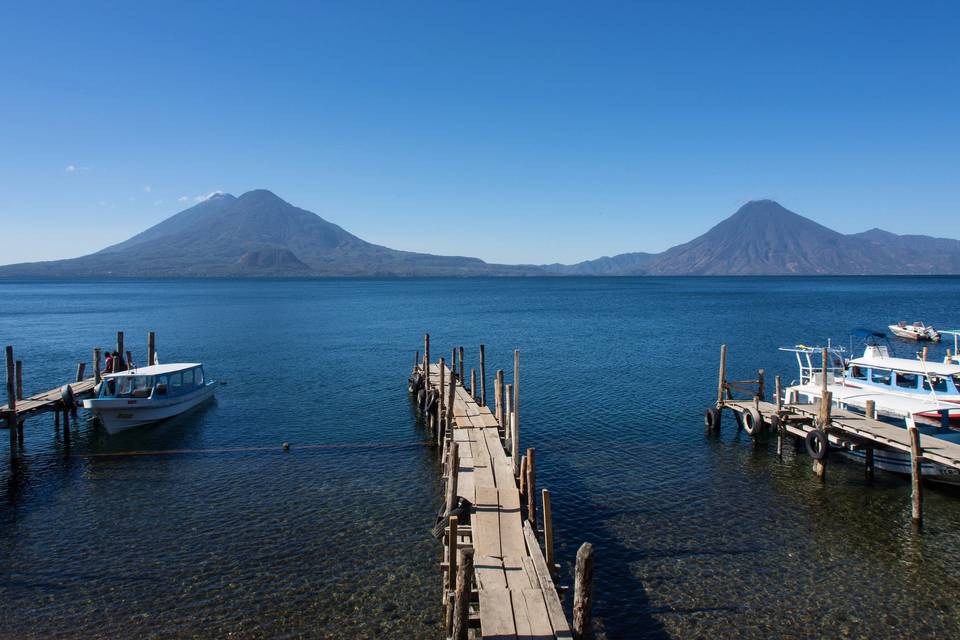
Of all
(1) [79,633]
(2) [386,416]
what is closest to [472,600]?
(1) [79,633]

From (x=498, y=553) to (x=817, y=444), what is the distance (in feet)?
51.5

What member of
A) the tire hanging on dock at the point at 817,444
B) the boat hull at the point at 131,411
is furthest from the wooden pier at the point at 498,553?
the boat hull at the point at 131,411

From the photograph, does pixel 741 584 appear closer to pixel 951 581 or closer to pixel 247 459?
pixel 951 581

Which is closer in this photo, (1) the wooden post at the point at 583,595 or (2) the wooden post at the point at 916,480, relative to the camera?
(1) the wooden post at the point at 583,595

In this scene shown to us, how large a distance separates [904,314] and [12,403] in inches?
4714

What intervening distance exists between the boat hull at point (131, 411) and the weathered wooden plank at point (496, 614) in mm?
24732

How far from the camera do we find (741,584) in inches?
634

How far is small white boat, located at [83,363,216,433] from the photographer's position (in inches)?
1184

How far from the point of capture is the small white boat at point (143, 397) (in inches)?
1184

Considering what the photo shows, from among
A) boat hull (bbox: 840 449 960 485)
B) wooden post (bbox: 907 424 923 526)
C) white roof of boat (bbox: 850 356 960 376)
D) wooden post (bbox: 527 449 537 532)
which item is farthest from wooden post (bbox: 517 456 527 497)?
white roof of boat (bbox: 850 356 960 376)

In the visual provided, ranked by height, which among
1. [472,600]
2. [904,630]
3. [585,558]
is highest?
[585,558]

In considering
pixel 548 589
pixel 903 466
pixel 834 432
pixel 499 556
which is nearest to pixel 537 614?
pixel 548 589

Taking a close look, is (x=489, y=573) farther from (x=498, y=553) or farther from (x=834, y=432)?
(x=834, y=432)

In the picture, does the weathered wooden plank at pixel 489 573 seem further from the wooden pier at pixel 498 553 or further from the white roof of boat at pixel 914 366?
the white roof of boat at pixel 914 366
